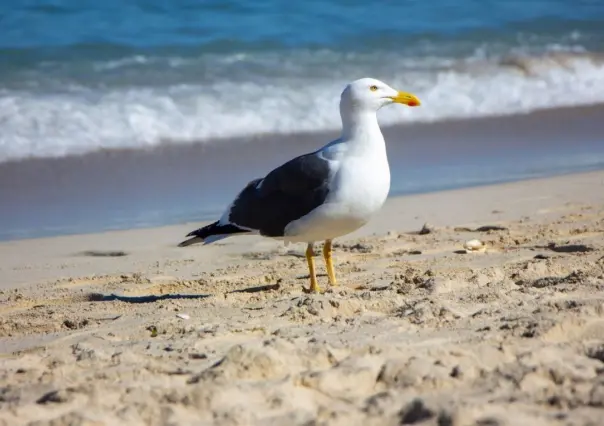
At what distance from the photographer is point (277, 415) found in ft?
11.0

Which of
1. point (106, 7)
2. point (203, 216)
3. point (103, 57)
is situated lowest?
point (203, 216)

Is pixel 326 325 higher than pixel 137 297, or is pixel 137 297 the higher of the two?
pixel 137 297

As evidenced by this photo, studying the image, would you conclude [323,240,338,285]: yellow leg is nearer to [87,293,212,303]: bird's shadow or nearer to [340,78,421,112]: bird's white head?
[87,293,212,303]: bird's shadow

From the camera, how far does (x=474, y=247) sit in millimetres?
6395

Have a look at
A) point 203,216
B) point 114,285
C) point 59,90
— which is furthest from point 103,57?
point 114,285

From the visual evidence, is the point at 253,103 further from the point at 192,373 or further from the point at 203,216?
the point at 192,373

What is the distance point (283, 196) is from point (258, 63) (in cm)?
868

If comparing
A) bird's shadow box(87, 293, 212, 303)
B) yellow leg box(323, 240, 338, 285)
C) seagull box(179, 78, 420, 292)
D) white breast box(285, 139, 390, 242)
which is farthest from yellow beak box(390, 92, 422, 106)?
bird's shadow box(87, 293, 212, 303)

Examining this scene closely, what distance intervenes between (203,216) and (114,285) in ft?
5.90

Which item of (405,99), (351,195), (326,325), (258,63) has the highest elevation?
(258,63)

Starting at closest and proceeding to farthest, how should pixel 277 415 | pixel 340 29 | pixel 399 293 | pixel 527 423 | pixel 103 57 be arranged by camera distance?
pixel 527 423 < pixel 277 415 < pixel 399 293 < pixel 103 57 < pixel 340 29

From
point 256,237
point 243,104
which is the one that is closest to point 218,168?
point 256,237

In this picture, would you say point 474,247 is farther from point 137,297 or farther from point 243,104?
point 243,104

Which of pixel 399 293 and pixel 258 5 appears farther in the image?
pixel 258 5
